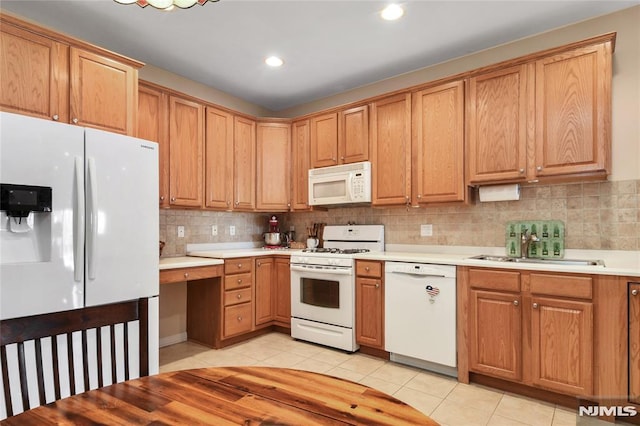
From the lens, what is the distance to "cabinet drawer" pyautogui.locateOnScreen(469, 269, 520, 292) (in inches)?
96.3

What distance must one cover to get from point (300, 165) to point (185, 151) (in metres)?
1.28

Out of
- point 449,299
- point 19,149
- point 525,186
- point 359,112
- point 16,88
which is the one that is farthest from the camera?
point 359,112

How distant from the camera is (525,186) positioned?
2939 millimetres

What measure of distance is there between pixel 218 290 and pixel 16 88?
2.09 metres

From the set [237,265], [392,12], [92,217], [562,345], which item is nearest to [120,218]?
[92,217]

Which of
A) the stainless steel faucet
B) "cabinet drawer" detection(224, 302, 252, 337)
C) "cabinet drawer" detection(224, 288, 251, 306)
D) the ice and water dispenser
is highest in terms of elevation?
the ice and water dispenser

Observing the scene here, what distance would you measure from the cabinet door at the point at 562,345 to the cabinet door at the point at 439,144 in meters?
1.09

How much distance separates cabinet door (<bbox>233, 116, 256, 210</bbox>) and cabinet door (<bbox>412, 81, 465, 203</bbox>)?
1788 mm

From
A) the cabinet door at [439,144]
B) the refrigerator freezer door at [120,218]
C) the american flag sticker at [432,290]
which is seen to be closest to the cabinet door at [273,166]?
the cabinet door at [439,144]

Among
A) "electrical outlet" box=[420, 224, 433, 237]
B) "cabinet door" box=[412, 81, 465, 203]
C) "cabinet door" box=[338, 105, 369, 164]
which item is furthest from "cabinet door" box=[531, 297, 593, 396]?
"cabinet door" box=[338, 105, 369, 164]

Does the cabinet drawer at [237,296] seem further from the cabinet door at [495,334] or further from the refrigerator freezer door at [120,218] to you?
the cabinet door at [495,334]

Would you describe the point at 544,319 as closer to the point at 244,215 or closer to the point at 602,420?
the point at 602,420

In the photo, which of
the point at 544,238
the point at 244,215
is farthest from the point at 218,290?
the point at 544,238

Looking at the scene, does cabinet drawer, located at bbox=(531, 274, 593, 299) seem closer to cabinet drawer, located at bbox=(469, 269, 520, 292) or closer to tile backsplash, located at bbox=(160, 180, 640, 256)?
cabinet drawer, located at bbox=(469, 269, 520, 292)
